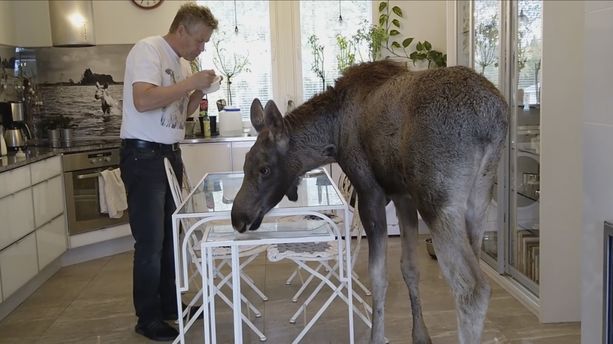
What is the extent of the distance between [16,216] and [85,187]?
1048mm

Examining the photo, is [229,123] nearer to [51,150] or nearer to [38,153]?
[51,150]

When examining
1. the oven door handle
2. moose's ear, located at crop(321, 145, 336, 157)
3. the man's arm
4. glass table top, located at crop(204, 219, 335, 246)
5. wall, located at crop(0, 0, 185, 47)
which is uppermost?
wall, located at crop(0, 0, 185, 47)

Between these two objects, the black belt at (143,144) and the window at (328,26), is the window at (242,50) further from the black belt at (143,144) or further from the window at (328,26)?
the black belt at (143,144)

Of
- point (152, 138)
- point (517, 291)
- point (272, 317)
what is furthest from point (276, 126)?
point (517, 291)

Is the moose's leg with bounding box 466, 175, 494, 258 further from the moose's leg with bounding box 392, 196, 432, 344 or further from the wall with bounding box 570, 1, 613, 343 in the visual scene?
the wall with bounding box 570, 1, 613, 343

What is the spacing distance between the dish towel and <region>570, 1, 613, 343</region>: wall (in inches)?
153

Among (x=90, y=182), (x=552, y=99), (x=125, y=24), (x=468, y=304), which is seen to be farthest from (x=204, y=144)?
(x=468, y=304)

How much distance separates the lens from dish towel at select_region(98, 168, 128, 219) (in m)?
5.12

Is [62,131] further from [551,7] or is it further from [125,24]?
[551,7]

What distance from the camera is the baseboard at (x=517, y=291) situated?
360 cm

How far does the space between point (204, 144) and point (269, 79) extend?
3.58 ft

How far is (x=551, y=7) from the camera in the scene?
3.25 m

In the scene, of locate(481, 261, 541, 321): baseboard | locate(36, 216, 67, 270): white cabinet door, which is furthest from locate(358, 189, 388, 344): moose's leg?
locate(36, 216, 67, 270): white cabinet door

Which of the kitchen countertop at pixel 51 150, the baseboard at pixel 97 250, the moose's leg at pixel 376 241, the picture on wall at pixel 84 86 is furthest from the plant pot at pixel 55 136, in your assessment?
the moose's leg at pixel 376 241
